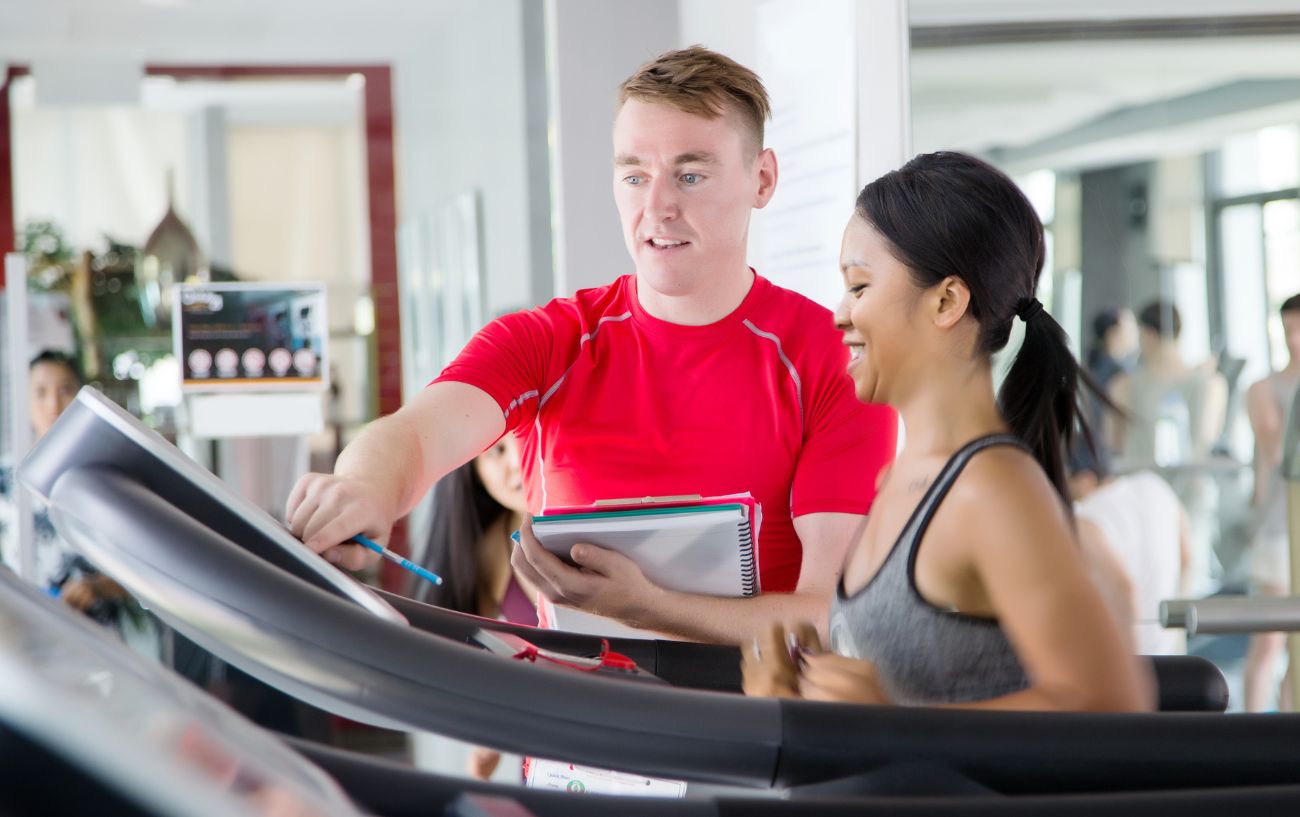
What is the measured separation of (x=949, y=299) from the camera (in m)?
1.18

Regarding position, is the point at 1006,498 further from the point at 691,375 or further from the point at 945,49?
the point at 945,49

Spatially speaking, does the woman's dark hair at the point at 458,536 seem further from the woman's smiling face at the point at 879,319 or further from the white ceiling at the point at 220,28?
the white ceiling at the point at 220,28

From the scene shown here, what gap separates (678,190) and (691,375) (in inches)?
9.1

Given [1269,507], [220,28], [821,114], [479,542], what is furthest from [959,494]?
[220,28]

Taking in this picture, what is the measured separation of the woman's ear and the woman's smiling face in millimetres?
19

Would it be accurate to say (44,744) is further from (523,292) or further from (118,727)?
(523,292)

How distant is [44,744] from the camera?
1.24 ft

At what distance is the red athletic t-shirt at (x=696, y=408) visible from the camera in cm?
166

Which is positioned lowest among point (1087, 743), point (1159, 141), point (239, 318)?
point (1087, 743)

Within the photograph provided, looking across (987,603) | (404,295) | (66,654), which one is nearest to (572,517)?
(987,603)

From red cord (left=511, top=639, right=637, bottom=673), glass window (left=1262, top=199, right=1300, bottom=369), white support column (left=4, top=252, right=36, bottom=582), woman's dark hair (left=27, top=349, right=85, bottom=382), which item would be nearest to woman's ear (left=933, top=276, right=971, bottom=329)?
red cord (left=511, top=639, right=637, bottom=673)

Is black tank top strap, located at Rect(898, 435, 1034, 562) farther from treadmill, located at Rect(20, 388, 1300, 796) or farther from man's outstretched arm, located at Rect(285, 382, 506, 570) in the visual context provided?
man's outstretched arm, located at Rect(285, 382, 506, 570)

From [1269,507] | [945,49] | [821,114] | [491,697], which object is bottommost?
[1269,507]

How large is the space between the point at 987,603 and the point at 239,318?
2.96m
